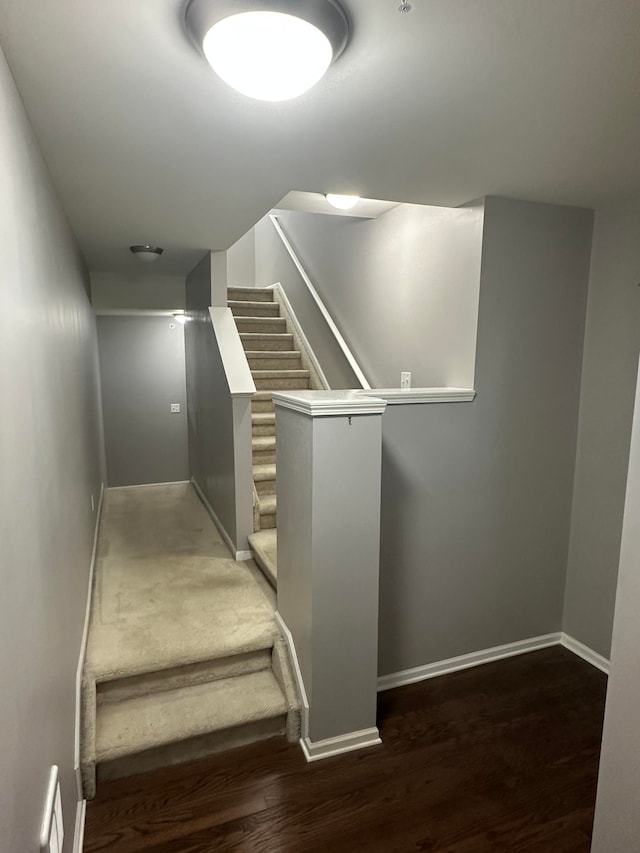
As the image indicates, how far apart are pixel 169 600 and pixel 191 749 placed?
0.86 meters

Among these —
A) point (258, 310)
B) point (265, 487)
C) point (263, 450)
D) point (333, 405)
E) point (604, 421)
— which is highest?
point (258, 310)

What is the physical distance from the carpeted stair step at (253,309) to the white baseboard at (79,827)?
13.3 feet

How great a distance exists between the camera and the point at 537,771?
193cm

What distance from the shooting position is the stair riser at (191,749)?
1.89 m

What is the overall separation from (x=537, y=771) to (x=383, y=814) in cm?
65

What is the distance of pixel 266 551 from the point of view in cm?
299

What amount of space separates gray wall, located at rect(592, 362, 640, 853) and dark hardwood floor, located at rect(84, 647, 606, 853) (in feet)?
2.76

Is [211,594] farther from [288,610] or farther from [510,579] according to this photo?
[510,579]

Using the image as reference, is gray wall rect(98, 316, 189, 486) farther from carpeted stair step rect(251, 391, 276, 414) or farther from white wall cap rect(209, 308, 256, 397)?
white wall cap rect(209, 308, 256, 397)

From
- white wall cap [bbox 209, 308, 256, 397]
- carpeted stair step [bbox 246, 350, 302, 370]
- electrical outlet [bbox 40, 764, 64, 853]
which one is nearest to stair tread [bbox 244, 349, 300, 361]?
carpeted stair step [bbox 246, 350, 302, 370]

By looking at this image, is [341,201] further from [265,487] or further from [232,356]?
[265,487]

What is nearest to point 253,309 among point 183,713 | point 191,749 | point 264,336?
point 264,336

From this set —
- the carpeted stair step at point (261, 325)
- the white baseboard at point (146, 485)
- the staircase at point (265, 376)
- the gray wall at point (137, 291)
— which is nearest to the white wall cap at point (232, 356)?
the staircase at point (265, 376)

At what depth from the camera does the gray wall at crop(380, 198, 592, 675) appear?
94.0 inches
